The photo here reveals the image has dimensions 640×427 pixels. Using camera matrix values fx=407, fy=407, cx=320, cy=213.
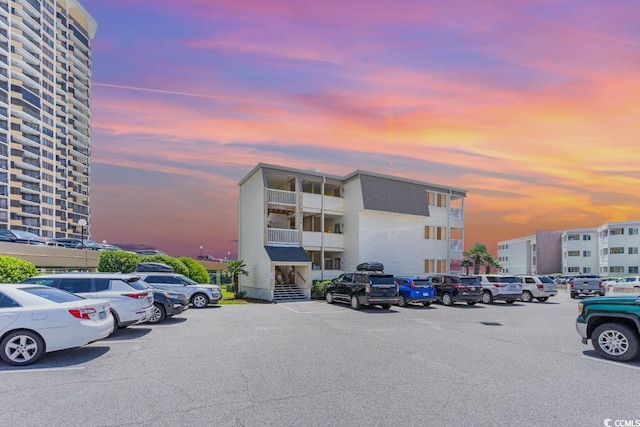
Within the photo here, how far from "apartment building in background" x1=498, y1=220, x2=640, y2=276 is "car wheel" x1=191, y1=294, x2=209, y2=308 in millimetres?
70037

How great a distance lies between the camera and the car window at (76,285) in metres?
11.6

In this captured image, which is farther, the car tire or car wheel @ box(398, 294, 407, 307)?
the car tire

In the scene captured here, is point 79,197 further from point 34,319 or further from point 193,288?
point 34,319

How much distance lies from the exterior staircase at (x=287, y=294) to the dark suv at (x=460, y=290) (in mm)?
8651

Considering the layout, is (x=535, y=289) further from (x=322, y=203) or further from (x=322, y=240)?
(x=322, y=203)

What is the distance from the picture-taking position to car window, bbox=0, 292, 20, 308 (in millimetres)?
8062

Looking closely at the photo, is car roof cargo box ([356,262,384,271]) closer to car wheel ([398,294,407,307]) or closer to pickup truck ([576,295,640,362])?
car wheel ([398,294,407,307])

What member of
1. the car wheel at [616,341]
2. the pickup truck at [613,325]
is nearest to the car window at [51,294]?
the pickup truck at [613,325]

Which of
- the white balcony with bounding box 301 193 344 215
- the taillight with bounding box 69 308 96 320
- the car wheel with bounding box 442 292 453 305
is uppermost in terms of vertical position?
the white balcony with bounding box 301 193 344 215

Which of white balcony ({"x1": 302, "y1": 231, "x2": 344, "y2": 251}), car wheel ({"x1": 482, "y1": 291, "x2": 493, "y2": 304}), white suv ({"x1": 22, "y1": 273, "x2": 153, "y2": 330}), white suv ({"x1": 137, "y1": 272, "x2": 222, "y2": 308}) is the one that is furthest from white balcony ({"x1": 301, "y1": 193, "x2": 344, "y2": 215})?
white suv ({"x1": 22, "y1": 273, "x2": 153, "y2": 330})

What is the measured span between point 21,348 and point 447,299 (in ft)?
64.0

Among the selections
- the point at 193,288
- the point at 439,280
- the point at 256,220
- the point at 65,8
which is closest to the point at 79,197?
the point at 65,8

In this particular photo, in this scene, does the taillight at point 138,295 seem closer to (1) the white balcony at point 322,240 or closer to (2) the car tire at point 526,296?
(1) the white balcony at point 322,240

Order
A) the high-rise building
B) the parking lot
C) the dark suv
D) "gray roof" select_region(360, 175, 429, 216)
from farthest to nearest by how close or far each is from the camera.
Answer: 1. the high-rise building
2. "gray roof" select_region(360, 175, 429, 216)
3. the dark suv
4. the parking lot
